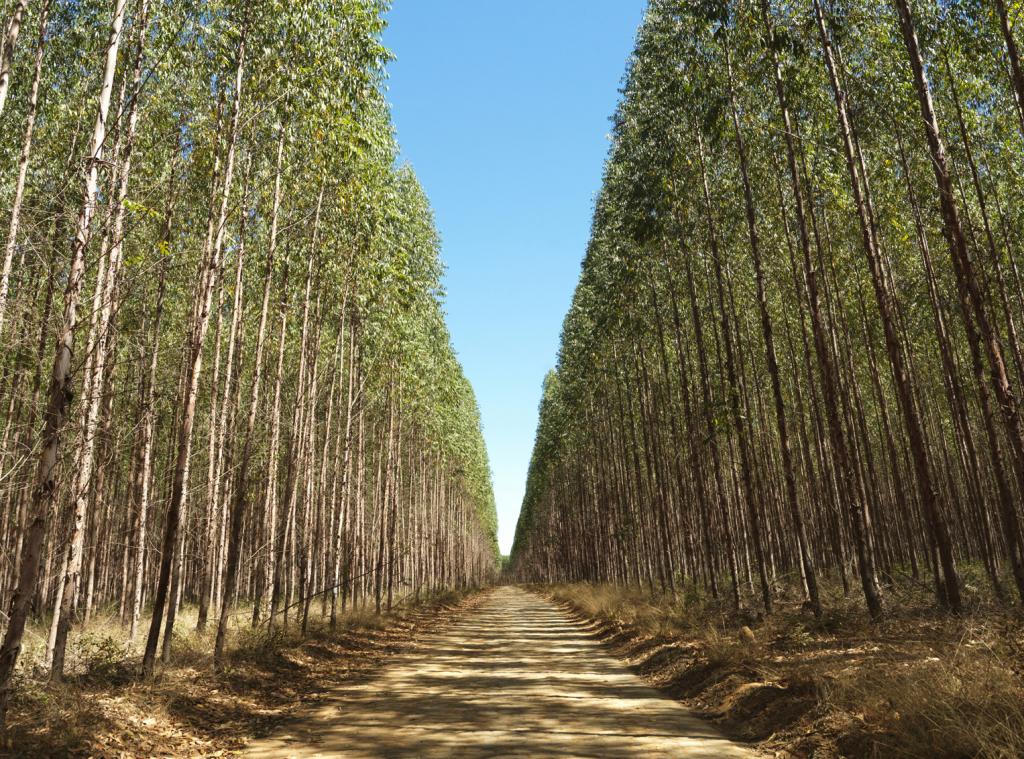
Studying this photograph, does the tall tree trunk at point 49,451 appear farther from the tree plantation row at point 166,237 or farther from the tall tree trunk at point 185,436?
the tall tree trunk at point 185,436

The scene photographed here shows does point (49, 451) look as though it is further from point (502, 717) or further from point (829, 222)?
point (829, 222)

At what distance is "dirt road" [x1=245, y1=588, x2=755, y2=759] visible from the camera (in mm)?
5840

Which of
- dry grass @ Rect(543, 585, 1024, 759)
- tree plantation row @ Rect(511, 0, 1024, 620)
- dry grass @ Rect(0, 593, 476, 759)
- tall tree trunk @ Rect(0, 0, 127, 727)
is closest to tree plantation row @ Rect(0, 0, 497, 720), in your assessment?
tall tree trunk @ Rect(0, 0, 127, 727)

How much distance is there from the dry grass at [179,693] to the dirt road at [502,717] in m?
0.78

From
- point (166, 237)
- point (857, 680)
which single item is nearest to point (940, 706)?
point (857, 680)

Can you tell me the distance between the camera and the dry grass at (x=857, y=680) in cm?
479

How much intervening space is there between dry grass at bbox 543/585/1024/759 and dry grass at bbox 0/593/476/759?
5578mm

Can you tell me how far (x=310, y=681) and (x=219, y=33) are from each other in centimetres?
1123

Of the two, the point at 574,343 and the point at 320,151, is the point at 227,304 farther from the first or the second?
the point at 574,343

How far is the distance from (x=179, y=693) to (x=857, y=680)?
8124 mm

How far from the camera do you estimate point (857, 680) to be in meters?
6.47

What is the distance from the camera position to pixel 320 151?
13.1m

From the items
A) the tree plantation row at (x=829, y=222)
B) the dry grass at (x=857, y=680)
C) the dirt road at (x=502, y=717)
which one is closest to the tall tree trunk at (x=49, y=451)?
the dirt road at (x=502, y=717)

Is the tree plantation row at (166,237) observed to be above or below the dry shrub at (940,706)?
above
